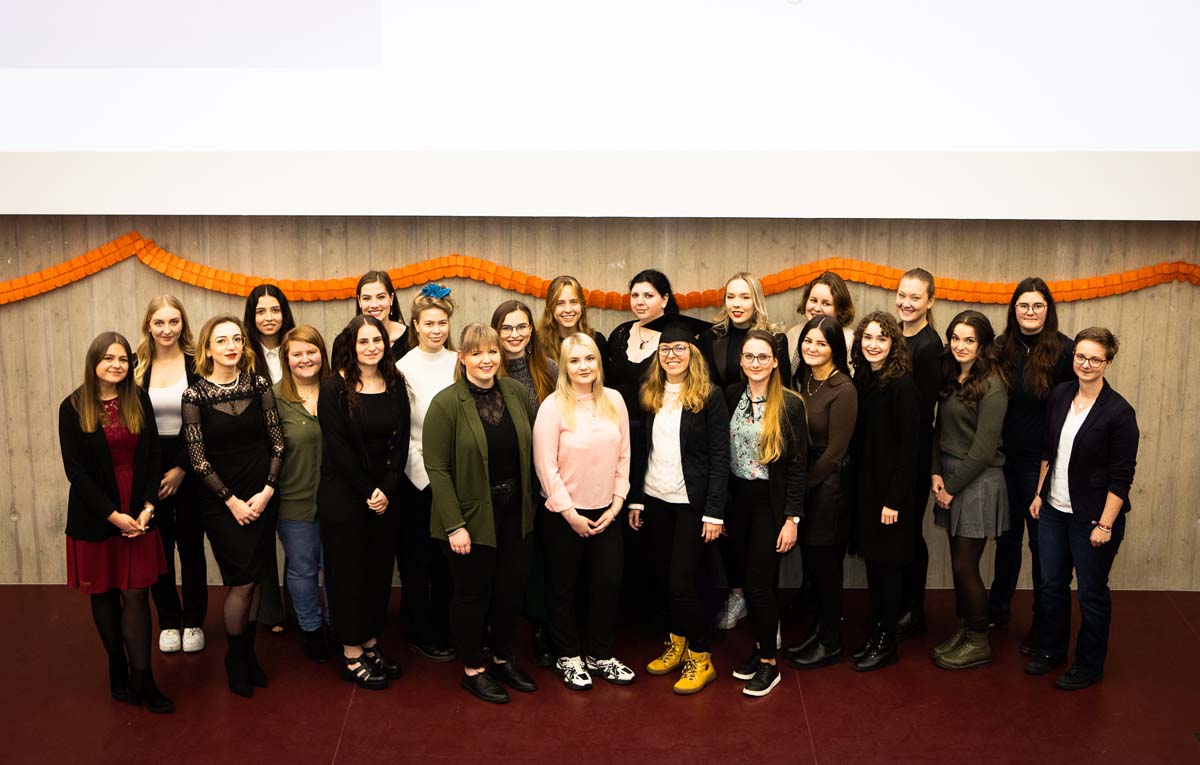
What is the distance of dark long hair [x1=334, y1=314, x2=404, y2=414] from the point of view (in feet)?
12.0

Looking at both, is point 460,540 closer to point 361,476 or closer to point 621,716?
point 361,476

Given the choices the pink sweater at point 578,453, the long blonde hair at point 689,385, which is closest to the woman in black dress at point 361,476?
the pink sweater at point 578,453

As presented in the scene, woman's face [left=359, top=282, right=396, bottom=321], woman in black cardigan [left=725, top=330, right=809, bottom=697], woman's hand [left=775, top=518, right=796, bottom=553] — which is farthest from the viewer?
woman's face [left=359, top=282, right=396, bottom=321]

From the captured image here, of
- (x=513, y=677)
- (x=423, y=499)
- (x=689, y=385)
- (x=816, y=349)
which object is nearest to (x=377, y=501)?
(x=423, y=499)

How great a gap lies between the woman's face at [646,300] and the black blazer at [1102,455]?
5.36 feet

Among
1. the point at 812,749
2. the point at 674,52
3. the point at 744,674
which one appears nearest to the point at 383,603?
the point at 744,674

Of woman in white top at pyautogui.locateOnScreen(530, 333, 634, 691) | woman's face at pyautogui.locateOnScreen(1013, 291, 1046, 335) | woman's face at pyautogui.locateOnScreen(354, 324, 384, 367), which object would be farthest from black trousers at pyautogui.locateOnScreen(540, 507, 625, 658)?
woman's face at pyautogui.locateOnScreen(1013, 291, 1046, 335)

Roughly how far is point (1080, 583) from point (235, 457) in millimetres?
3244

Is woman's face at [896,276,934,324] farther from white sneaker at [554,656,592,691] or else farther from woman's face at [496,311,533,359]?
white sneaker at [554,656,592,691]

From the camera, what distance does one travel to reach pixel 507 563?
3830 millimetres

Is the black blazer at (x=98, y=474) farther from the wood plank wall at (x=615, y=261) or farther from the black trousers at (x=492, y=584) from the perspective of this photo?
the wood plank wall at (x=615, y=261)

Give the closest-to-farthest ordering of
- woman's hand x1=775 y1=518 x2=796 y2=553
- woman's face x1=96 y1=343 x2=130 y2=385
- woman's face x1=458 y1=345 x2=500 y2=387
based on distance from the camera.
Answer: woman's face x1=96 y1=343 x2=130 y2=385
woman's face x1=458 y1=345 x2=500 y2=387
woman's hand x1=775 y1=518 x2=796 y2=553

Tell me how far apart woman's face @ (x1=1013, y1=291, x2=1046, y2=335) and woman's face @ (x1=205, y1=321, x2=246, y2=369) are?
2.99 m

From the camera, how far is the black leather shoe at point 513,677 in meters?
3.93
